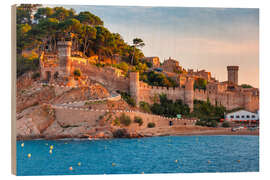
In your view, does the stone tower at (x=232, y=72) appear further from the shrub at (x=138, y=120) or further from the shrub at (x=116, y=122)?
the shrub at (x=116, y=122)

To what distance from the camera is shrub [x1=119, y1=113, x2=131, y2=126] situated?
2234cm

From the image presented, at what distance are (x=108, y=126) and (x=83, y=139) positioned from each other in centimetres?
139

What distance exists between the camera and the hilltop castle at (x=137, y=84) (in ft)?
82.8

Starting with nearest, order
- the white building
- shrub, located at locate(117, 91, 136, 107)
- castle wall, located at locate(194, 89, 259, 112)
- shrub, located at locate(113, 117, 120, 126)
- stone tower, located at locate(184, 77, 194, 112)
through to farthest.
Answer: shrub, located at locate(113, 117, 120, 126) < the white building < shrub, located at locate(117, 91, 136, 107) < stone tower, located at locate(184, 77, 194, 112) < castle wall, located at locate(194, 89, 259, 112)

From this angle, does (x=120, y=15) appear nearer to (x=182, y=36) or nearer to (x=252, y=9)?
(x=182, y=36)

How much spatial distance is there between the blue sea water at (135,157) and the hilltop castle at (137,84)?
5.06m

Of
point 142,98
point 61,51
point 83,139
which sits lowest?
point 83,139

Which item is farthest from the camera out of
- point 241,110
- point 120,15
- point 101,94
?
point 241,110

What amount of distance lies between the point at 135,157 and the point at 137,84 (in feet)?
28.9

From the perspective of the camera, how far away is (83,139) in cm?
2120

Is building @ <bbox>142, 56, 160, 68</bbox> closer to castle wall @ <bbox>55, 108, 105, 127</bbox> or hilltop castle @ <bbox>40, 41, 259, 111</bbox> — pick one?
hilltop castle @ <bbox>40, 41, 259, 111</bbox>

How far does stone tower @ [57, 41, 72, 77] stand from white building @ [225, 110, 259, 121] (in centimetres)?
926

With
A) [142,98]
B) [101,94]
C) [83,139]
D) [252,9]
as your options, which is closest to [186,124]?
[142,98]

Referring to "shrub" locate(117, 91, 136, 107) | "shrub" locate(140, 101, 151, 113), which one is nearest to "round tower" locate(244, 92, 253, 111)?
"shrub" locate(140, 101, 151, 113)
